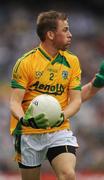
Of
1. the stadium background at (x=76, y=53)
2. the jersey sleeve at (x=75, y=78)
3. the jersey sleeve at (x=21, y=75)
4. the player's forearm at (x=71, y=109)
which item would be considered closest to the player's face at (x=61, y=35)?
the jersey sleeve at (x=75, y=78)

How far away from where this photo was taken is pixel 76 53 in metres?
13.6

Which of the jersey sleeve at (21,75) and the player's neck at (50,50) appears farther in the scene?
the player's neck at (50,50)

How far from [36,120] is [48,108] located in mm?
152

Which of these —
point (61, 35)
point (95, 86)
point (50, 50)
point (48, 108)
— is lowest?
point (48, 108)

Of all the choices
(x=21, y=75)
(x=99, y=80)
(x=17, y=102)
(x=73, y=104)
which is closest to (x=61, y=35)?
(x=21, y=75)

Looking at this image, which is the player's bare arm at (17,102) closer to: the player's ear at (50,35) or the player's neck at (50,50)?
the player's neck at (50,50)

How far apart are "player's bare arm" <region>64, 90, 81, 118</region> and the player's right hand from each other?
40cm

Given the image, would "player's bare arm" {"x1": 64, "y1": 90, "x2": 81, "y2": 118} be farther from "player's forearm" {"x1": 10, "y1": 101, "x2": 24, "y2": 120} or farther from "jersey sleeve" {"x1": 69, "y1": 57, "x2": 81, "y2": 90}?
"player's forearm" {"x1": 10, "y1": 101, "x2": 24, "y2": 120}

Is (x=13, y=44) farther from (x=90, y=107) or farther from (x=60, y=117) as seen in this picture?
(x=60, y=117)

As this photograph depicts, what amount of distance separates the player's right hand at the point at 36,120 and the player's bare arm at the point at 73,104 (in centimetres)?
40

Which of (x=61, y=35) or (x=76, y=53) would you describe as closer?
(x=61, y=35)

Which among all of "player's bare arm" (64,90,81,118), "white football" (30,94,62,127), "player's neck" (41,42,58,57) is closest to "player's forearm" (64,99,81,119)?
"player's bare arm" (64,90,81,118)

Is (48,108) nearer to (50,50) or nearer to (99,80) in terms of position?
(50,50)

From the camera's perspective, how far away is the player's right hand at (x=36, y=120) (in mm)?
6840
